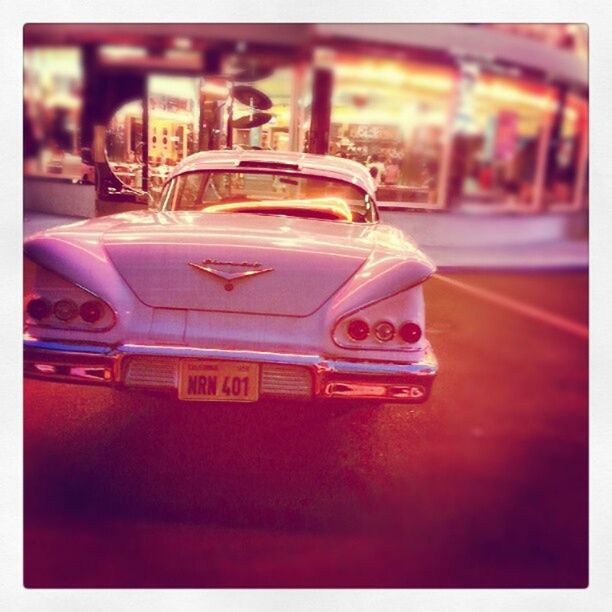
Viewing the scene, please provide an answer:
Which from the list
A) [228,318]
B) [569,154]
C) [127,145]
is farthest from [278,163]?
[569,154]

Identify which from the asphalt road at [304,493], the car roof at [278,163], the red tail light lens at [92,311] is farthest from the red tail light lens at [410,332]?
the red tail light lens at [92,311]

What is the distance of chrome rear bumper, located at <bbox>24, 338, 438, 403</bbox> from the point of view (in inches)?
113

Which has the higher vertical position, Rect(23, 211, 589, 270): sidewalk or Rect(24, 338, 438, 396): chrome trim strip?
Rect(23, 211, 589, 270): sidewalk

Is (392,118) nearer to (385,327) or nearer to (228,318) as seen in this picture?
(385,327)

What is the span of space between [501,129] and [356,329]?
1930 mm

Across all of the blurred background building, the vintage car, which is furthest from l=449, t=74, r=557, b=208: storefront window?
the vintage car

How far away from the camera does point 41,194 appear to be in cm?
338

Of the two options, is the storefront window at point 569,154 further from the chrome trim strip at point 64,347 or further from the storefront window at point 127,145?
the chrome trim strip at point 64,347

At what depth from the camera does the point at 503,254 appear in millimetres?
5766

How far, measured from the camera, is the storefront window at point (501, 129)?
13.4 feet

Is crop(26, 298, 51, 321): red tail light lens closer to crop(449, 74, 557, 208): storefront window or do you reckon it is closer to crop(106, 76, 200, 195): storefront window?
crop(106, 76, 200, 195): storefront window

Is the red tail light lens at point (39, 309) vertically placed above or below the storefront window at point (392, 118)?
below

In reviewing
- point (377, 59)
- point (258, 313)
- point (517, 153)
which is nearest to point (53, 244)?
point (258, 313)

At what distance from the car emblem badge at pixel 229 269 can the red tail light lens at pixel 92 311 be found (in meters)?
0.42
